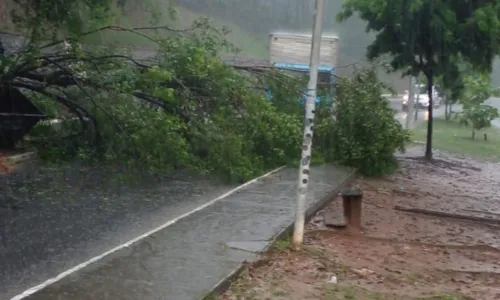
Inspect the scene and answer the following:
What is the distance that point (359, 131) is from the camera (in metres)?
17.5

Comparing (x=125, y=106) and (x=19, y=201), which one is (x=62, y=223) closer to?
(x=19, y=201)

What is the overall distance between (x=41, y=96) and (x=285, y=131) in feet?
14.8

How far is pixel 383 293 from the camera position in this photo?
7.44m

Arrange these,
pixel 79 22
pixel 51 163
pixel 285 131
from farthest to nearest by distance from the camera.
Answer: pixel 285 131 → pixel 51 163 → pixel 79 22

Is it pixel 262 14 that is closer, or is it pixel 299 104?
pixel 299 104

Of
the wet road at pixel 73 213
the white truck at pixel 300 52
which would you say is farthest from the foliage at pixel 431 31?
the wet road at pixel 73 213

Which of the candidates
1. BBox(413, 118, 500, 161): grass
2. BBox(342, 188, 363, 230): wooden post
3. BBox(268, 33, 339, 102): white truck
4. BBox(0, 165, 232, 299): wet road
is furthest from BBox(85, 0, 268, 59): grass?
BBox(413, 118, 500, 161): grass

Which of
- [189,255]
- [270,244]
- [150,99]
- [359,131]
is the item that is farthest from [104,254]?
[359,131]

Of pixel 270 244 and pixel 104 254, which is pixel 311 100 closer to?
pixel 270 244

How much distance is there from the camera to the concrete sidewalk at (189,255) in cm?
664

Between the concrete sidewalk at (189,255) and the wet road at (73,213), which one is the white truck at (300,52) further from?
the concrete sidewalk at (189,255)

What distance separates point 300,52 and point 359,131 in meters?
5.45

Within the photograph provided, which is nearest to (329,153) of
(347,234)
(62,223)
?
(347,234)

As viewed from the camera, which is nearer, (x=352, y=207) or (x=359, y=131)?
(x=352, y=207)
